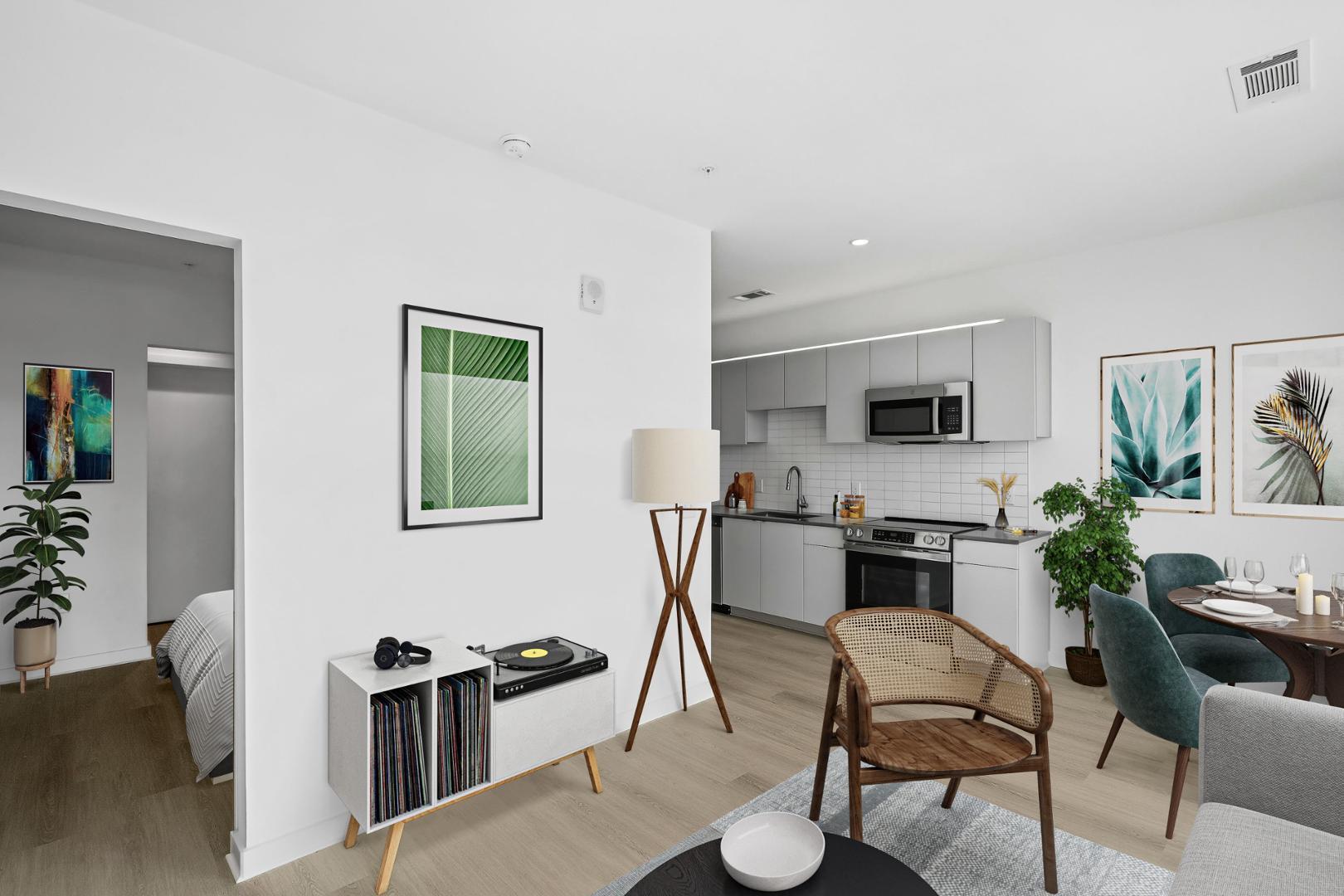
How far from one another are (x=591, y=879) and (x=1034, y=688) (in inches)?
61.3

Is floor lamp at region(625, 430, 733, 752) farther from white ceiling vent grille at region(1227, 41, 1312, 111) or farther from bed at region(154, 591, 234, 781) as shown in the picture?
white ceiling vent grille at region(1227, 41, 1312, 111)

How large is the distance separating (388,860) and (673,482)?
68.1 inches

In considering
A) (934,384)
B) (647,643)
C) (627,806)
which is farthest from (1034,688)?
(934,384)

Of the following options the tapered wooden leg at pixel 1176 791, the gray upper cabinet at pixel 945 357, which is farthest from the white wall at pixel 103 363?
the tapered wooden leg at pixel 1176 791

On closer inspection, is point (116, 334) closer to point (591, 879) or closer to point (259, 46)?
point (259, 46)

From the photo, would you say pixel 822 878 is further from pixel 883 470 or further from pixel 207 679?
pixel 883 470

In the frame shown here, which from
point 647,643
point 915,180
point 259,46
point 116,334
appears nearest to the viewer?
point 259,46

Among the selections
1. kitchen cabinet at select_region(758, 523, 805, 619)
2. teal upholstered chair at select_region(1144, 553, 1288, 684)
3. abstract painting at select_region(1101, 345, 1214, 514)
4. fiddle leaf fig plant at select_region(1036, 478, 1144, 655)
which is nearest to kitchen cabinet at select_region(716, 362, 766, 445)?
kitchen cabinet at select_region(758, 523, 805, 619)

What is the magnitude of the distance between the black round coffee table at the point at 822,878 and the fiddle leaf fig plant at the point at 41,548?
4.04 m

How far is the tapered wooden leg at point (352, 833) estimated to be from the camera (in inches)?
93.4

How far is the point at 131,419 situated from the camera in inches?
173

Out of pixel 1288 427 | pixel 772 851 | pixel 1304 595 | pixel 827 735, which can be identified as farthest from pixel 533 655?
pixel 1288 427

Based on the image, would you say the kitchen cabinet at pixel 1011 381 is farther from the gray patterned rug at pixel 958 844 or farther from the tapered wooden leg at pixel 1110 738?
the gray patterned rug at pixel 958 844

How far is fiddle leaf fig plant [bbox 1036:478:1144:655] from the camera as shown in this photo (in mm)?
3797
